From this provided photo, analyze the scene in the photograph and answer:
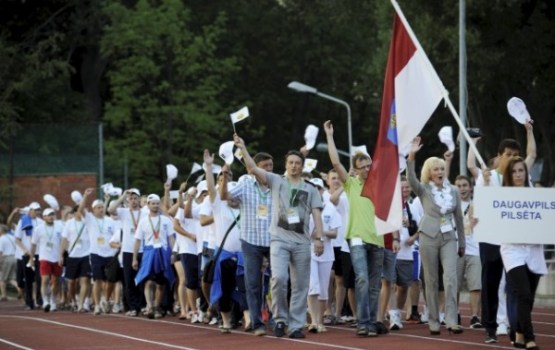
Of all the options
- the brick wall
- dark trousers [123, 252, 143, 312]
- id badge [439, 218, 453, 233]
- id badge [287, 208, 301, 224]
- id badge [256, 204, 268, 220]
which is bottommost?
dark trousers [123, 252, 143, 312]

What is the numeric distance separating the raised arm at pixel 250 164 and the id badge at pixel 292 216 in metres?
0.50

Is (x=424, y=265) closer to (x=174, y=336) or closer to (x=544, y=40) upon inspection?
(x=174, y=336)

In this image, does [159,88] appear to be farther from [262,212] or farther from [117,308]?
[262,212]

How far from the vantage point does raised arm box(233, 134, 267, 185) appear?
17.8 meters

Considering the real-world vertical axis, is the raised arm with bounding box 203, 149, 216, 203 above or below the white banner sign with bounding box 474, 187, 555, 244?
above

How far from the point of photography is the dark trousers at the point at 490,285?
16.6 m

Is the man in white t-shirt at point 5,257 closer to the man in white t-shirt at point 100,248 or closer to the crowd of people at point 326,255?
the man in white t-shirt at point 100,248

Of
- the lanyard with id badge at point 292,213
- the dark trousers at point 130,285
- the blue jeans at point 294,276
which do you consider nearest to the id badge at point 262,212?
the blue jeans at point 294,276

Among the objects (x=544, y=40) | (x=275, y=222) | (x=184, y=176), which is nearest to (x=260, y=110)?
(x=184, y=176)

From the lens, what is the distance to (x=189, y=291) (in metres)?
22.6

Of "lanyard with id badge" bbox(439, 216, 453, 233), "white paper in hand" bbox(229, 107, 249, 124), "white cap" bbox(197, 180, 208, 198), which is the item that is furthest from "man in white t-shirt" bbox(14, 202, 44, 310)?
"lanyard with id badge" bbox(439, 216, 453, 233)

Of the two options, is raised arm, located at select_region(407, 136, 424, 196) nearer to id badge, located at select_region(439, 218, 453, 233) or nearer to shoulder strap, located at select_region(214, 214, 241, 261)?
id badge, located at select_region(439, 218, 453, 233)

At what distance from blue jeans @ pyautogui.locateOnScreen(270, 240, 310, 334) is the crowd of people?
2 centimetres

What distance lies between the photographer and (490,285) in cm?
1662
